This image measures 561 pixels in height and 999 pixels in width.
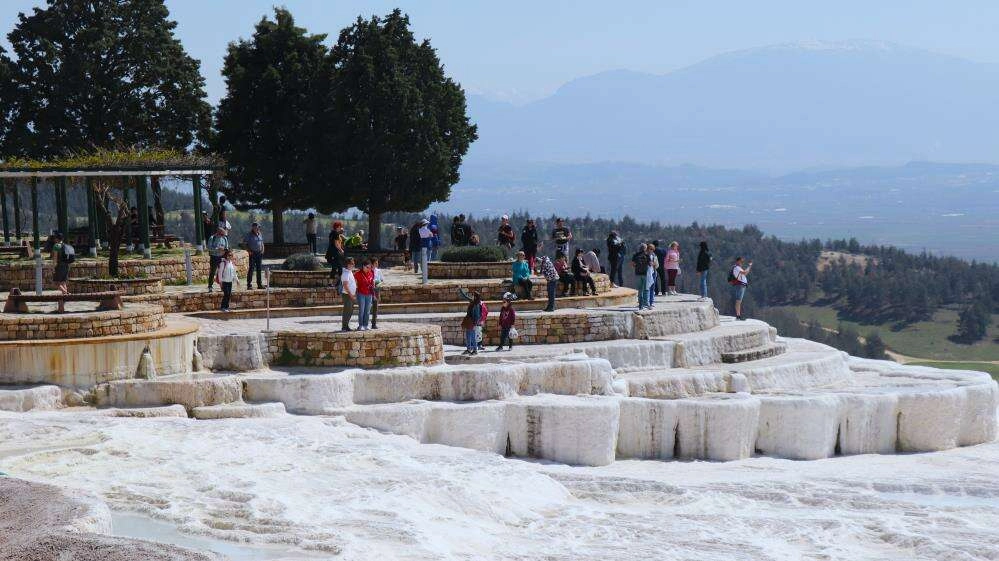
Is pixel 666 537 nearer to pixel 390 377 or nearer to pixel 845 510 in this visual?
pixel 845 510

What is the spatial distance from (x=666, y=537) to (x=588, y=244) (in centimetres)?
6925

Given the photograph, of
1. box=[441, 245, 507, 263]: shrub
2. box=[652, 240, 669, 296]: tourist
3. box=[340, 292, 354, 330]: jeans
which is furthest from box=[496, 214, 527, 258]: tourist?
box=[340, 292, 354, 330]: jeans

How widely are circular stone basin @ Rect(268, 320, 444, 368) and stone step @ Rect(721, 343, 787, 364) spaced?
25.0 feet

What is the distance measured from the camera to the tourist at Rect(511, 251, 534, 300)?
3272 centimetres

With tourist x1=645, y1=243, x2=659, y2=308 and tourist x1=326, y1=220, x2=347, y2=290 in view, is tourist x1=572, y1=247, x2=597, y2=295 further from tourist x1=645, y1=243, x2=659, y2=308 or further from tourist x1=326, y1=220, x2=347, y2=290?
tourist x1=326, y1=220, x2=347, y2=290

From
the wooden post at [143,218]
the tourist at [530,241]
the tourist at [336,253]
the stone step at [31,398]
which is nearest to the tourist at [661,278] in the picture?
the tourist at [530,241]

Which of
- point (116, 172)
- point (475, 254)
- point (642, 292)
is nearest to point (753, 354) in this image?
point (642, 292)

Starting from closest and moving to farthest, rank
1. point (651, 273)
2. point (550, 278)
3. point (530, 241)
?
point (550, 278) < point (651, 273) < point (530, 241)

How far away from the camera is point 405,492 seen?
21.4 metres

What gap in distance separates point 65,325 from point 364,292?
18.0 ft

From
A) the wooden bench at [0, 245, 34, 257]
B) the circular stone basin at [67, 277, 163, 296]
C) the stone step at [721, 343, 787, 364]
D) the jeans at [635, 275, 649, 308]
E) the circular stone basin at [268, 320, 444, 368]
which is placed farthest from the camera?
the wooden bench at [0, 245, 34, 257]

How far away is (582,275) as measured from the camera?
111ft

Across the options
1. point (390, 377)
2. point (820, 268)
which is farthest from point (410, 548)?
point (820, 268)

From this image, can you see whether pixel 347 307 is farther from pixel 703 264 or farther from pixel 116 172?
pixel 703 264
